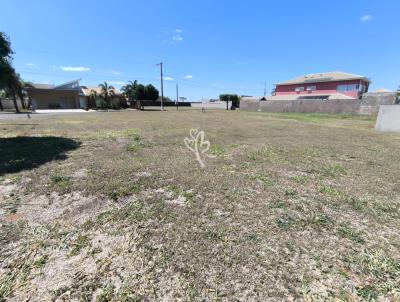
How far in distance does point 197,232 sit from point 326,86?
139 ft

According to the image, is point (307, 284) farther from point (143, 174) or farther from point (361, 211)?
point (143, 174)

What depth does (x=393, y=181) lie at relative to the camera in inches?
164

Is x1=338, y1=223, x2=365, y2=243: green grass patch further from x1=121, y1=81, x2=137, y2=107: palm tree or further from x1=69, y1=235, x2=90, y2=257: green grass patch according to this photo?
x1=121, y1=81, x2=137, y2=107: palm tree

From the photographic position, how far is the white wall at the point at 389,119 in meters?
11.3

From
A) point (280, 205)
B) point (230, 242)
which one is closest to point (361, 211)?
point (280, 205)

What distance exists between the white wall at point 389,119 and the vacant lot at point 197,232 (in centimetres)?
929

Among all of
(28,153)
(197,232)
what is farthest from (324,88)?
(197,232)

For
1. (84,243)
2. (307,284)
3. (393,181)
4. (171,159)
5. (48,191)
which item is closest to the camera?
(307,284)

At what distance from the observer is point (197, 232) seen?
8.09 feet

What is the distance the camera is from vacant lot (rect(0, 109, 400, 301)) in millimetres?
1744

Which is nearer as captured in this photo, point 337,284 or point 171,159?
point 337,284

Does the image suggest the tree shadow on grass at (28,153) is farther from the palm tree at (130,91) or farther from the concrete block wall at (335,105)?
the palm tree at (130,91)

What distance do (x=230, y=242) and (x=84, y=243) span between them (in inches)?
62.2

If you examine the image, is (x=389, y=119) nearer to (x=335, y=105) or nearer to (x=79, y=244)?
(x=335, y=105)
